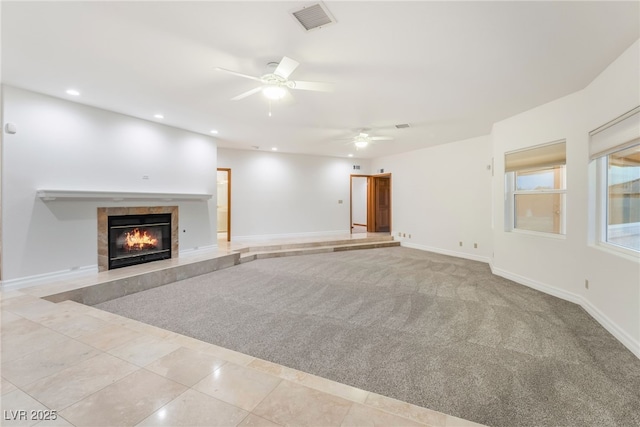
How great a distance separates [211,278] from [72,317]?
2161 mm

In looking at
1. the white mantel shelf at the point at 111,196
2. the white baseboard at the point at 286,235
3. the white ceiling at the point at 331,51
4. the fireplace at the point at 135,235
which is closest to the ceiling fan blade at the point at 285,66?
the white ceiling at the point at 331,51

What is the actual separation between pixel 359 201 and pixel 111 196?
8986mm

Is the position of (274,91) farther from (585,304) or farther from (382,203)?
(382,203)

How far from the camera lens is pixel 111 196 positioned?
4441 mm

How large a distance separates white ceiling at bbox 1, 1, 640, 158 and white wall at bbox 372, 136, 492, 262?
2.06 metres

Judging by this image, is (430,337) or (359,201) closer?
(430,337)

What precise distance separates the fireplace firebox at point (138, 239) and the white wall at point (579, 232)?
646 centimetres

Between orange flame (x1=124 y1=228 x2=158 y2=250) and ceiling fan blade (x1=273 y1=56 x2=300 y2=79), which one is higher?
ceiling fan blade (x1=273 y1=56 x2=300 y2=79)

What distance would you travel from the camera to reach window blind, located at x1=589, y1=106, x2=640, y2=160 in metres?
2.59

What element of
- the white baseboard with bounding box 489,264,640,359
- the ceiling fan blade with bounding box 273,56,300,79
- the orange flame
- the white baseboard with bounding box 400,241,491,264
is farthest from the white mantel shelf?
the white baseboard with bounding box 489,264,640,359

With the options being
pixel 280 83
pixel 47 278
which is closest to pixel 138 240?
pixel 47 278

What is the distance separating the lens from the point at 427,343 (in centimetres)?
264

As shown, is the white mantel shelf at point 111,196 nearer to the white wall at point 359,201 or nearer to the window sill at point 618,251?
the window sill at point 618,251

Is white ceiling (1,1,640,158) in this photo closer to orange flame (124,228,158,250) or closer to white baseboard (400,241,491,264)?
orange flame (124,228,158,250)
